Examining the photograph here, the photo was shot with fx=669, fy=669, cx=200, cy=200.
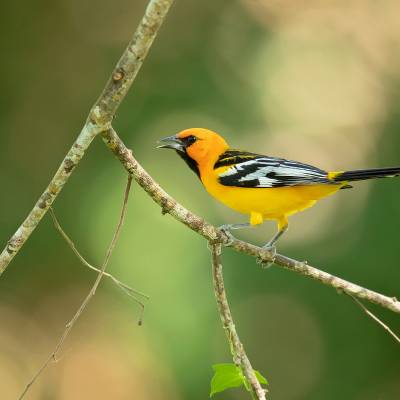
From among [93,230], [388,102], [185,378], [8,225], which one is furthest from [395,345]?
[8,225]

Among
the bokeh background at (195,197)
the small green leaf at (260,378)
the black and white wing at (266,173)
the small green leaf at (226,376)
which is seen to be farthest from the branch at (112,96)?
the bokeh background at (195,197)

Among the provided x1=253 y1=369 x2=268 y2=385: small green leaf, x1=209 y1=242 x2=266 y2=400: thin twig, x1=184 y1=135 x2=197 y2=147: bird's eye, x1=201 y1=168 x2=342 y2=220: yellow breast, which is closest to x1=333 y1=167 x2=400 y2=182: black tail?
x1=201 y1=168 x2=342 y2=220: yellow breast

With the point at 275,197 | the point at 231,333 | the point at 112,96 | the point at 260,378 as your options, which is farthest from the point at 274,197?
the point at 112,96

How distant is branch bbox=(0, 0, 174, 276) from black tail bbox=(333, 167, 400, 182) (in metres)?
1.59

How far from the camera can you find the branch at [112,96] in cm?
241

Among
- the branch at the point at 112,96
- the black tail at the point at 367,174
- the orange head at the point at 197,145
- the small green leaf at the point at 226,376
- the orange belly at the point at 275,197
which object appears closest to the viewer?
the branch at the point at 112,96

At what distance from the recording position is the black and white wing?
419 cm

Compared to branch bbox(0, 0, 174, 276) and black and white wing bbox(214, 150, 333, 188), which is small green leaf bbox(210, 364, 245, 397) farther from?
black and white wing bbox(214, 150, 333, 188)

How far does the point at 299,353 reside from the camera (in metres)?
7.77

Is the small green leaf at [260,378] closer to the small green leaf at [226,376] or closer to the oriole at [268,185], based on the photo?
the small green leaf at [226,376]

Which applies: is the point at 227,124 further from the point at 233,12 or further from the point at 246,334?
the point at 246,334

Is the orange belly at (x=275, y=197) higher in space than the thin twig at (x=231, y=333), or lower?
higher

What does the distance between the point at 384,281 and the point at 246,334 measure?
1.79 meters

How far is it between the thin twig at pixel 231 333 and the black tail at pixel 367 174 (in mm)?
999
